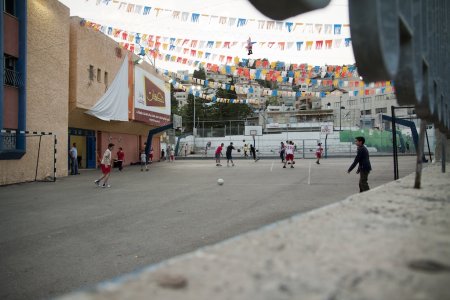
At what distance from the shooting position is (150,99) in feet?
99.5

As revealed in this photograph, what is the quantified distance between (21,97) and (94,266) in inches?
547

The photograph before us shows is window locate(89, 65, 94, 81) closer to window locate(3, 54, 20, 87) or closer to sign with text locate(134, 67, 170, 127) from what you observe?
sign with text locate(134, 67, 170, 127)

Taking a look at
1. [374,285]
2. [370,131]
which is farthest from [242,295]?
[370,131]

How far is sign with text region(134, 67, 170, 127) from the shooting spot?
1091 inches

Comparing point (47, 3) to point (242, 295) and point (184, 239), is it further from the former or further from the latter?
point (242, 295)

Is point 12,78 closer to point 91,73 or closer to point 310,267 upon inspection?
point 91,73

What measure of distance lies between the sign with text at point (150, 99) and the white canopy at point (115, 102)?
210 centimetres

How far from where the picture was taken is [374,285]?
0.97m

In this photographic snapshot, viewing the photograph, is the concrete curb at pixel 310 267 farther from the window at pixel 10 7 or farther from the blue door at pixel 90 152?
the blue door at pixel 90 152

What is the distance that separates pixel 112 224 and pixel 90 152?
19.1m

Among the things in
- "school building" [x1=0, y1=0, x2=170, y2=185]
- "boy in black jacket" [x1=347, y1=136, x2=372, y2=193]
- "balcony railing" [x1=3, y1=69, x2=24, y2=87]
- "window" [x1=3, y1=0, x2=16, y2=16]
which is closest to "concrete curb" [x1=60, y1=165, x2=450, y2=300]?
"boy in black jacket" [x1=347, y1=136, x2=372, y2=193]

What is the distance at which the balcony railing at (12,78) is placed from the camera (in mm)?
15423

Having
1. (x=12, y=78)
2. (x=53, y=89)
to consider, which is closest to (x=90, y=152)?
(x=53, y=89)

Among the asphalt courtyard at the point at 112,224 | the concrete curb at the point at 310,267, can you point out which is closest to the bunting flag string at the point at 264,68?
the asphalt courtyard at the point at 112,224
